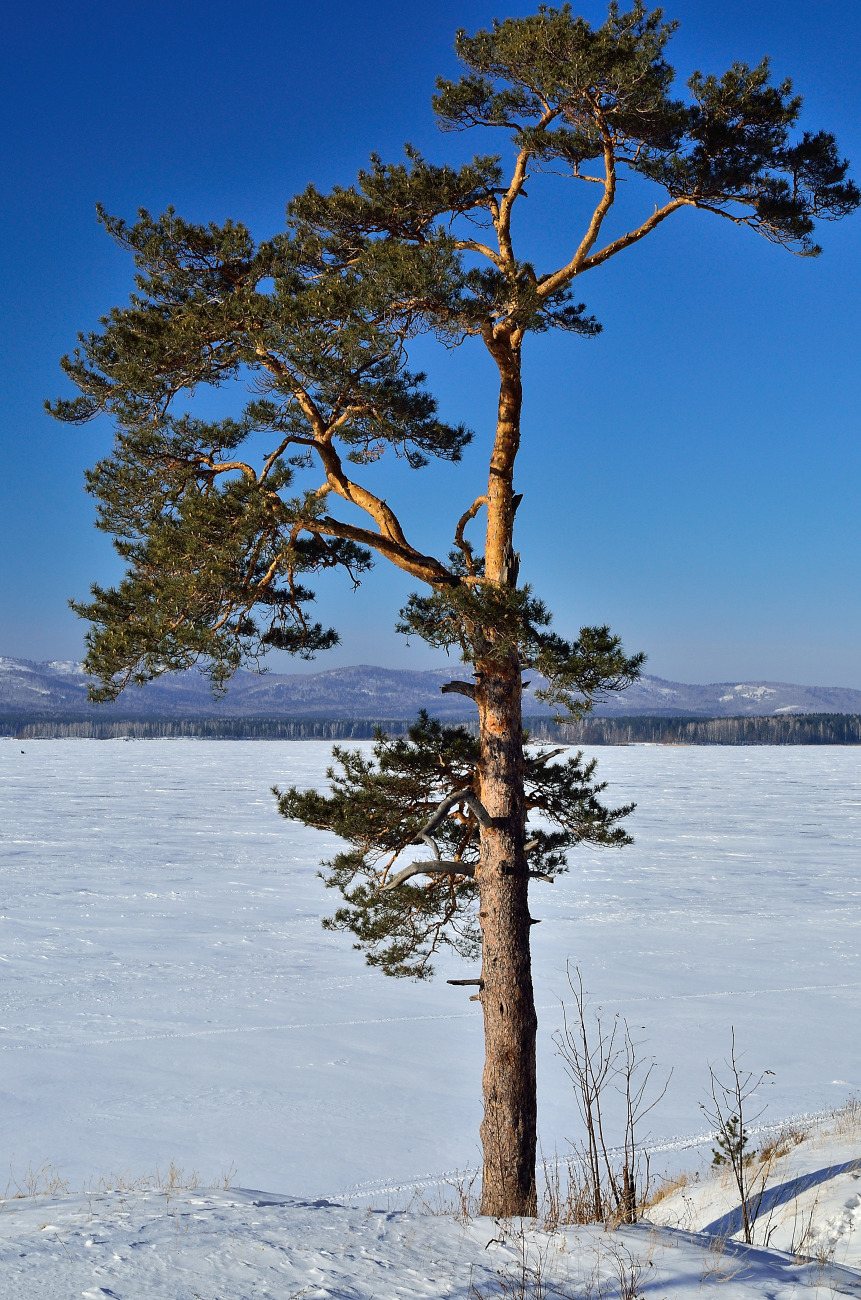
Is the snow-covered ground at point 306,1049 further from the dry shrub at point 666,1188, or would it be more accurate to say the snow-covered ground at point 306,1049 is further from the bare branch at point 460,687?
the bare branch at point 460,687

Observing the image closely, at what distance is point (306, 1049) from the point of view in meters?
11.5

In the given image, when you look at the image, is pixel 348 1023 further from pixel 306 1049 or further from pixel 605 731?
pixel 605 731

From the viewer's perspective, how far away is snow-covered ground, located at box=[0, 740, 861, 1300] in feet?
13.8

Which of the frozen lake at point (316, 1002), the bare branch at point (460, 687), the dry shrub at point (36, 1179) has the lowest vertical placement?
the frozen lake at point (316, 1002)

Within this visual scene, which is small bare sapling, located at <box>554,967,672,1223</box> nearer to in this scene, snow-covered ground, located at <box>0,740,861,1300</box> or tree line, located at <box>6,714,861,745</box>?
snow-covered ground, located at <box>0,740,861,1300</box>

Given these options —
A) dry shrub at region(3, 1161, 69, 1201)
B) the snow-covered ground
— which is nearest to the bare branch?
the snow-covered ground

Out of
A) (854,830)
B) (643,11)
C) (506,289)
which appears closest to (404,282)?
(506,289)

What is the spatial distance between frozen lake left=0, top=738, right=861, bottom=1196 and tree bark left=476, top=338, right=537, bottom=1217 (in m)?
2.52

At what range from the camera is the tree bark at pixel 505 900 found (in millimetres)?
6293

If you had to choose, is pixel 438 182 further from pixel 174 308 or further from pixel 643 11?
pixel 174 308

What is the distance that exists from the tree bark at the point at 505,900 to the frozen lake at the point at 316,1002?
99.1 inches

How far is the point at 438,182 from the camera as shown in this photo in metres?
6.62

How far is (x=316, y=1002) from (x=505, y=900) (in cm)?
794

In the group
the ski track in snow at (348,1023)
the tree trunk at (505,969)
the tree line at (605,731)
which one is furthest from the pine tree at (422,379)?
the tree line at (605,731)
